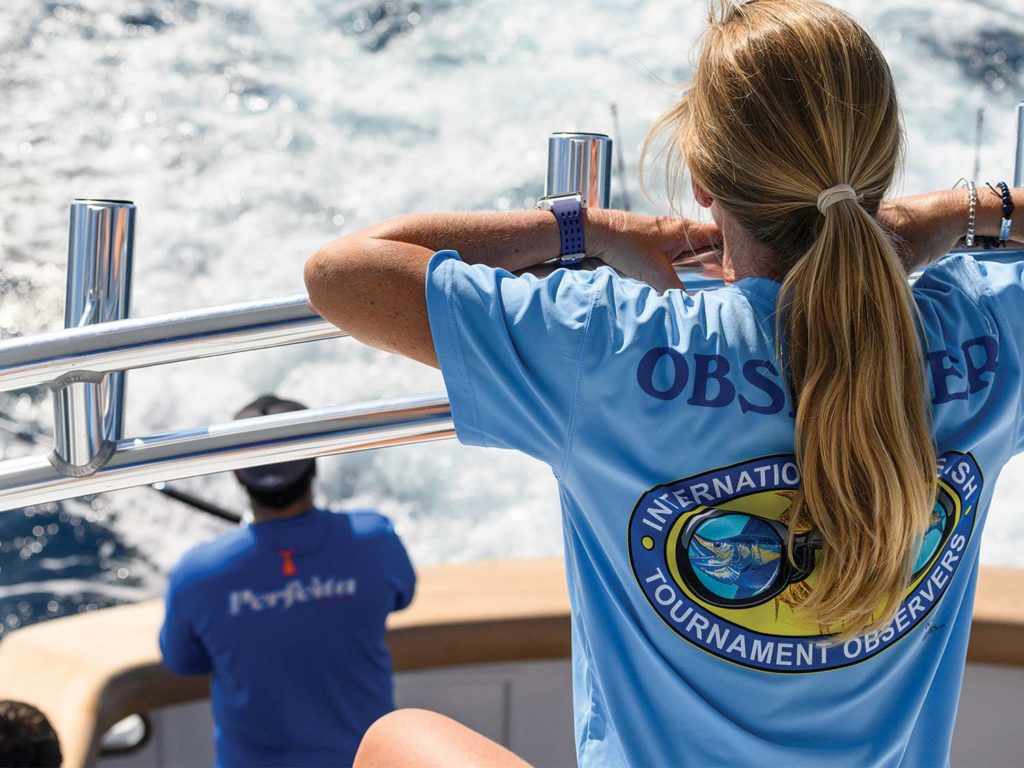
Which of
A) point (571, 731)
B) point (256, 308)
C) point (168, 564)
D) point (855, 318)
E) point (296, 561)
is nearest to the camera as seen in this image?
point (855, 318)

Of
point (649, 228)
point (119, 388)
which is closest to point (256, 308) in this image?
point (119, 388)

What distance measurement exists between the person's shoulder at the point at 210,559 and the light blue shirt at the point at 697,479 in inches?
34.4

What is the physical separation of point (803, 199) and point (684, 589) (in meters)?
0.25

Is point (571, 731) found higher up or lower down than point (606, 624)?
lower down

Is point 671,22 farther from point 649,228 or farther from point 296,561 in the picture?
point 649,228

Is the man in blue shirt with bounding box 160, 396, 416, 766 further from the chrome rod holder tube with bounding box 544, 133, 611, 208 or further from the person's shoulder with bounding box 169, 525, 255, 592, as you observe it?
the chrome rod holder tube with bounding box 544, 133, 611, 208

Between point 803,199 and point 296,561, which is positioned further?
point 296,561

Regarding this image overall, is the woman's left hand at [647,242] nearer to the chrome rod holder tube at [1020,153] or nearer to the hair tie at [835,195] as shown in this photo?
the hair tie at [835,195]

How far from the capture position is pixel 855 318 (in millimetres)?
725

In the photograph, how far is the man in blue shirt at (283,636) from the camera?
156 cm

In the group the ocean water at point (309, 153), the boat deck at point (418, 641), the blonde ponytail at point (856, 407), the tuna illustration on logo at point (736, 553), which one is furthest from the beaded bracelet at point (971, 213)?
the ocean water at point (309, 153)

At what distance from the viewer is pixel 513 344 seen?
0.72 meters

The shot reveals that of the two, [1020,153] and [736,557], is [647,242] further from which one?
[1020,153]

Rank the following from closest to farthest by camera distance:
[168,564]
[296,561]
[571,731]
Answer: [296,561] → [571,731] → [168,564]
